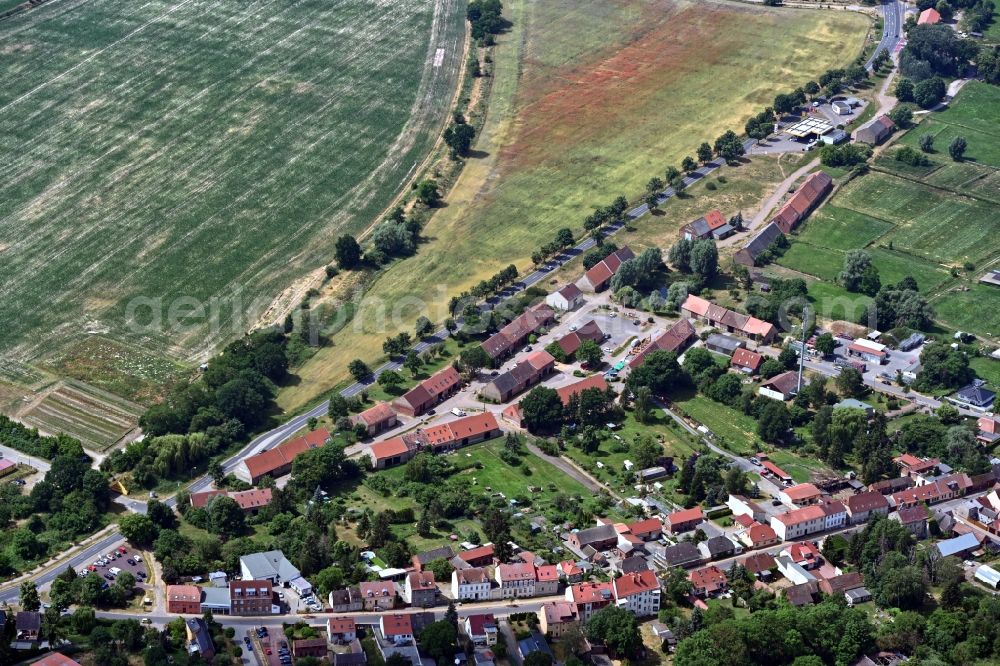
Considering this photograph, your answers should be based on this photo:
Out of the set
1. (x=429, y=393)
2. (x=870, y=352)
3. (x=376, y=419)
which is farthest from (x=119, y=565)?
(x=870, y=352)

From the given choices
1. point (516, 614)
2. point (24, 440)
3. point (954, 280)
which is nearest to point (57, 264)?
point (24, 440)

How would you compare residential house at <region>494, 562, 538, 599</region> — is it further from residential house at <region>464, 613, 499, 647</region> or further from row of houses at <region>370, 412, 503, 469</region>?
row of houses at <region>370, 412, 503, 469</region>

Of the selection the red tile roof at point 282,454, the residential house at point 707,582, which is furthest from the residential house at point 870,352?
the red tile roof at point 282,454

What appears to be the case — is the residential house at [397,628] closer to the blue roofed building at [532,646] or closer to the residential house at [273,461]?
the blue roofed building at [532,646]

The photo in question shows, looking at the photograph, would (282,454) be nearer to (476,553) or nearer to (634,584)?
(476,553)

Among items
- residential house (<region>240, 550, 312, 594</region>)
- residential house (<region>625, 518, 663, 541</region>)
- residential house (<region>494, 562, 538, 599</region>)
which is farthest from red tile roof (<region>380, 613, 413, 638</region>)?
residential house (<region>625, 518, 663, 541</region>)

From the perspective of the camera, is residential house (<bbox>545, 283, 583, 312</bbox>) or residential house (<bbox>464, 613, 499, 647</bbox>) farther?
residential house (<bbox>545, 283, 583, 312</bbox>)
